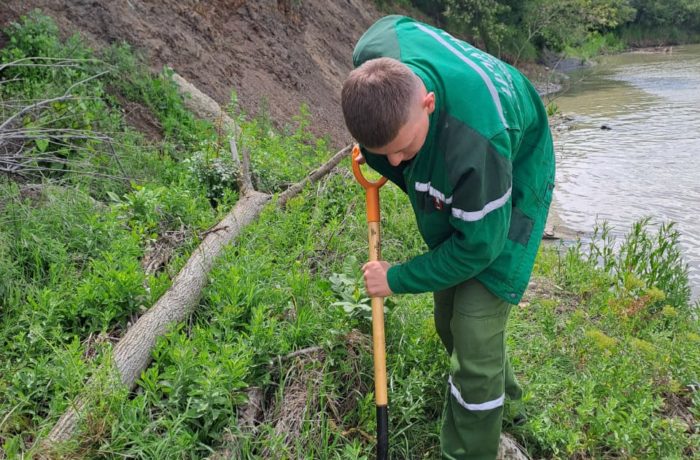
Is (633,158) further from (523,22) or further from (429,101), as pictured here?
(523,22)

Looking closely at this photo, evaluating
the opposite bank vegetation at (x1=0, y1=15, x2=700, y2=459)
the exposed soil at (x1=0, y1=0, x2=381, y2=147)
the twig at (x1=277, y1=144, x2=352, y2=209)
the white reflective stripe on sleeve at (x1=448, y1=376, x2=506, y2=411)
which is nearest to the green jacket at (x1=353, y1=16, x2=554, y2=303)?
the white reflective stripe on sleeve at (x1=448, y1=376, x2=506, y2=411)

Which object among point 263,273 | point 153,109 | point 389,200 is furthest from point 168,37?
point 263,273

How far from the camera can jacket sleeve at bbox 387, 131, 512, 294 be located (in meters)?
1.76

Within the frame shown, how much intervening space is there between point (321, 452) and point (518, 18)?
24413mm

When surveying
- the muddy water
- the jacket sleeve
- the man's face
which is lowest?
the muddy water

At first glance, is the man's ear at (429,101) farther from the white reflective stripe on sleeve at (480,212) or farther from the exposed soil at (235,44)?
the exposed soil at (235,44)

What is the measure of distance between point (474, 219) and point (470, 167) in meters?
0.19

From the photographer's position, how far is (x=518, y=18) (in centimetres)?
2322

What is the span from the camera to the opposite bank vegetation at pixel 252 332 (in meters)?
2.20

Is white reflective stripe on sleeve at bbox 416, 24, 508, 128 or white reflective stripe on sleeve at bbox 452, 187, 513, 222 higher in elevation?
white reflective stripe on sleeve at bbox 416, 24, 508, 128

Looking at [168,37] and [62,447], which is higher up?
[168,37]

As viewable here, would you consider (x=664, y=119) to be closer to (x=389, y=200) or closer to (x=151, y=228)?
(x=389, y=200)

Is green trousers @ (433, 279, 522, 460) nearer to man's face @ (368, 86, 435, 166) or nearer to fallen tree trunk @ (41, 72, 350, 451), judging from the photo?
man's face @ (368, 86, 435, 166)

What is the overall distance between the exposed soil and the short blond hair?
423 cm
